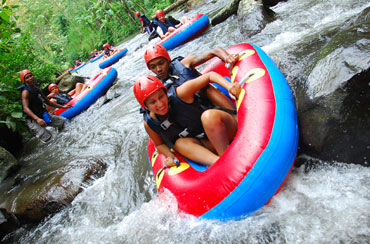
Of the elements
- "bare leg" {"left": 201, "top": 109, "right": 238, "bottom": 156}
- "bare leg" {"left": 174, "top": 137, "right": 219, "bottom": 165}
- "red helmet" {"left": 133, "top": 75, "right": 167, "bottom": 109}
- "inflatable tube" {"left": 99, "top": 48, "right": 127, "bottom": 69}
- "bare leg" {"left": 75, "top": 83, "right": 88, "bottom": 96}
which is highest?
"red helmet" {"left": 133, "top": 75, "right": 167, "bottom": 109}

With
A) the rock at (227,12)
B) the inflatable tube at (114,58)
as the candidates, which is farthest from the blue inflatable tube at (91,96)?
the inflatable tube at (114,58)

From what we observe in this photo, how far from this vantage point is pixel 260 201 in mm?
1884

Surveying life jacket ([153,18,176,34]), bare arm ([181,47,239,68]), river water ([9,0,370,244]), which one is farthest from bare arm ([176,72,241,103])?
life jacket ([153,18,176,34])

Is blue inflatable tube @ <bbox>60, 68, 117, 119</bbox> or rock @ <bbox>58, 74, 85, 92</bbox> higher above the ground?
rock @ <bbox>58, 74, 85, 92</bbox>

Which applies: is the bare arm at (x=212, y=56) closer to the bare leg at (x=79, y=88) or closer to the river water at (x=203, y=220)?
the river water at (x=203, y=220)

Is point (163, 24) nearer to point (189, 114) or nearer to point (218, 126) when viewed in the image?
point (189, 114)

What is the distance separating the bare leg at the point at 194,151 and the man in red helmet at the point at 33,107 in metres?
4.77

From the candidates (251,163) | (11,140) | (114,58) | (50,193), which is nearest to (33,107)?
(11,140)

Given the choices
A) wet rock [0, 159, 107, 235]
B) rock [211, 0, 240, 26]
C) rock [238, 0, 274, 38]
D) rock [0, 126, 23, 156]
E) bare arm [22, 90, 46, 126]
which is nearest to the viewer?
wet rock [0, 159, 107, 235]

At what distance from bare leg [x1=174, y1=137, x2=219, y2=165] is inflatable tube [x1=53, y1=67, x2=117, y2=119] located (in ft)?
19.2

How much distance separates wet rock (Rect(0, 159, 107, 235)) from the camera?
3.53 meters

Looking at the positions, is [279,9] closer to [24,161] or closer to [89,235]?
[89,235]

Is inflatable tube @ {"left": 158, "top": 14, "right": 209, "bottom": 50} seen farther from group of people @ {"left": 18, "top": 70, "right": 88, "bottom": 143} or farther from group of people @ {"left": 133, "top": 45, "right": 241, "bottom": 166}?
group of people @ {"left": 133, "top": 45, "right": 241, "bottom": 166}

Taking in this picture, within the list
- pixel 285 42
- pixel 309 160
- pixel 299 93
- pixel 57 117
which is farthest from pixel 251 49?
pixel 57 117
